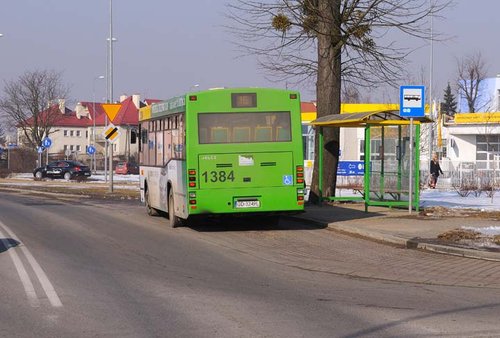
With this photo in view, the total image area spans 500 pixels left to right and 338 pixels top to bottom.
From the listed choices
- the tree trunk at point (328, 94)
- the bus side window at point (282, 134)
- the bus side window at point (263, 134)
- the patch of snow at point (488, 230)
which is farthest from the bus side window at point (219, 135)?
the tree trunk at point (328, 94)

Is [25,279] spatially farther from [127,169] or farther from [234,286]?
[127,169]

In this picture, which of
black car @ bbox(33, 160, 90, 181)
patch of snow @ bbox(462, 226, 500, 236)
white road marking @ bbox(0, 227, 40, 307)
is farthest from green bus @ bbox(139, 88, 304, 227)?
black car @ bbox(33, 160, 90, 181)

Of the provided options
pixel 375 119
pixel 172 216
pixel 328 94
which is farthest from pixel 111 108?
pixel 375 119

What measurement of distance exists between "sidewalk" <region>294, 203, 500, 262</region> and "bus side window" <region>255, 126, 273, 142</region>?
2.48 meters

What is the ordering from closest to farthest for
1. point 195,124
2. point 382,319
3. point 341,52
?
1. point 382,319
2. point 195,124
3. point 341,52

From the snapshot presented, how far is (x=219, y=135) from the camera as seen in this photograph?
15.9m

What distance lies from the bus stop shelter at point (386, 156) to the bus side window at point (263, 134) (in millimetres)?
3070

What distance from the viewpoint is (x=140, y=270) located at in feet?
36.3

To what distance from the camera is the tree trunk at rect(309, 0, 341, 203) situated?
21.9 meters

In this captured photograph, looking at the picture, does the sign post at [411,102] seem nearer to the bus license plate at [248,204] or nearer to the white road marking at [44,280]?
the bus license plate at [248,204]

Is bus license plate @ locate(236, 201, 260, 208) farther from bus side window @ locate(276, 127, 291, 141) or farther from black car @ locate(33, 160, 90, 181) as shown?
black car @ locate(33, 160, 90, 181)

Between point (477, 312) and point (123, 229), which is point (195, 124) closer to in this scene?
point (123, 229)

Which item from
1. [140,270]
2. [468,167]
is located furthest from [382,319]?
[468,167]

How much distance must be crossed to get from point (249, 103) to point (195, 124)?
1245 mm
